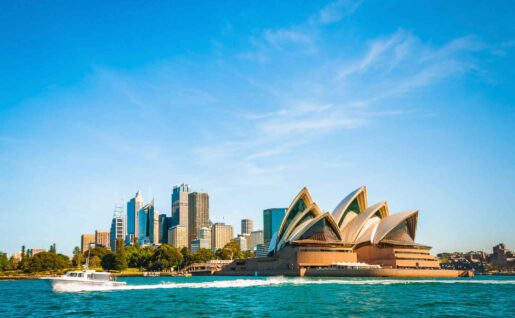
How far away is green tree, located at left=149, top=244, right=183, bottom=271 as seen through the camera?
17071 cm

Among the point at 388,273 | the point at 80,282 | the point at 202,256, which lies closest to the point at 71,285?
the point at 80,282

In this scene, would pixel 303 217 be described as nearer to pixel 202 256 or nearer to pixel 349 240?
pixel 349 240

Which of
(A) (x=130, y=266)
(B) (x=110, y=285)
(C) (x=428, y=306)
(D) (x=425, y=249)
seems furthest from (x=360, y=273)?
(A) (x=130, y=266)

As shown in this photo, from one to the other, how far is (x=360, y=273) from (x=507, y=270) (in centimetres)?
10966

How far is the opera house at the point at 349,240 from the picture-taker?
118 meters

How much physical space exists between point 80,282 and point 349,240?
77.0 meters

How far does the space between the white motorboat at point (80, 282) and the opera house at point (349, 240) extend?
5951 centimetres

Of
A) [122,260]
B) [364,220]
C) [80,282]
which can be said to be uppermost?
[364,220]

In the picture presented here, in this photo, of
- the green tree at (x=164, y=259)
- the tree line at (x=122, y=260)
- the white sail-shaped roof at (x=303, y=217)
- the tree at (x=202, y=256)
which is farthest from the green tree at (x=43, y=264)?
the white sail-shaped roof at (x=303, y=217)

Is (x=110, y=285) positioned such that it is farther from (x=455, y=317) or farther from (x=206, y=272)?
(x=206, y=272)

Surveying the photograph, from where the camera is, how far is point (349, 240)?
125 m

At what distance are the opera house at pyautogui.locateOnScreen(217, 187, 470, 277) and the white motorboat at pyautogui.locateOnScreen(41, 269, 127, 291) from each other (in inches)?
2343

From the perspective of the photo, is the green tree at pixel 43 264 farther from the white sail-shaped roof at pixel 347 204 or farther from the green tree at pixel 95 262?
the white sail-shaped roof at pixel 347 204

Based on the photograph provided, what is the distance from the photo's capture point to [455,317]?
1382 inches
